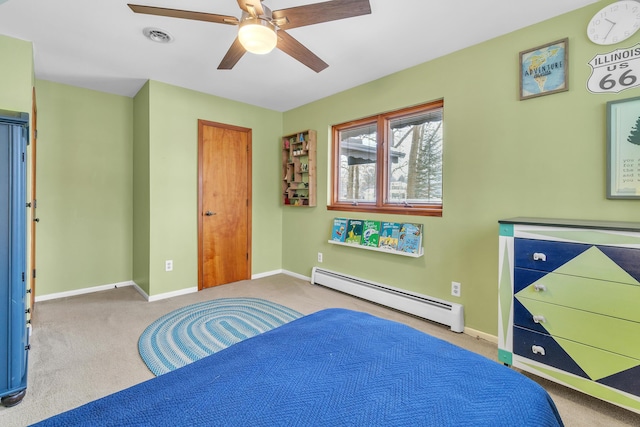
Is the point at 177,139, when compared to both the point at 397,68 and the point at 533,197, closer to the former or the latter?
the point at 397,68

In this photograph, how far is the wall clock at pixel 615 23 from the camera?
1.85m

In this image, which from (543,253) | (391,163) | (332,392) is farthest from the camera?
(391,163)

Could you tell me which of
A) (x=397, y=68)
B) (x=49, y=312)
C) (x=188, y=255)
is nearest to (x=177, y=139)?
(x=188, y=255)

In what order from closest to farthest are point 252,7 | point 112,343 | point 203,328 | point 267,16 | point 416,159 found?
point 252,7 < point 267,16 < point 112,343 < point 203,328 < point 416,159

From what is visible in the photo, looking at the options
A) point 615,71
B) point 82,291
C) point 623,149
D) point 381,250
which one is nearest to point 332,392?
point 623,149

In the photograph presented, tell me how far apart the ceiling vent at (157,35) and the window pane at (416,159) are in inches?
88.9

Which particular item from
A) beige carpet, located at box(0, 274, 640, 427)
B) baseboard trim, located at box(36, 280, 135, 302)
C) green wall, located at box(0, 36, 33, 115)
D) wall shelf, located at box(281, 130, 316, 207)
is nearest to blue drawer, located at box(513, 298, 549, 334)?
beige carpet, located at box(0, 274, 640, 427)

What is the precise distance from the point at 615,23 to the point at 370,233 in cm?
245

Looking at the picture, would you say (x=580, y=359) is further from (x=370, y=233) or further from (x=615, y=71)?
(x=370, y=233)

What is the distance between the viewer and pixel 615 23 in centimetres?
191

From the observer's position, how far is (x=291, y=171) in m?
4.35

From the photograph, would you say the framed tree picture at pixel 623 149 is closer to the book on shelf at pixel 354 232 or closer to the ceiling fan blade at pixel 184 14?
the book on shelf at pixel 354 232

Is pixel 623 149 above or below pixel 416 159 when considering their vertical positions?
below

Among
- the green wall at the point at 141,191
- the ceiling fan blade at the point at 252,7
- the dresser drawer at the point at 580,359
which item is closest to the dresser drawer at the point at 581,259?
the dresser drawer at the point at 580,359
